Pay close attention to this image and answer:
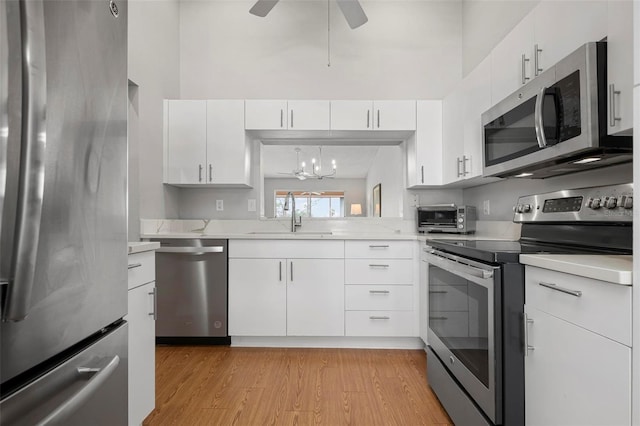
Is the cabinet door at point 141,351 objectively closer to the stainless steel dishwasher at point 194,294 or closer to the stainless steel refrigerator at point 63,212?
the stainless steel refrigerator at point 63,212

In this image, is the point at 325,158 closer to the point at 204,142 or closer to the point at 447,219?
the point at 204,142

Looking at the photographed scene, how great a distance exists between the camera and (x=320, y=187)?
333 centimetres

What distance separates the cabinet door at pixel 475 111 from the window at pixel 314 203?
1.20 meters

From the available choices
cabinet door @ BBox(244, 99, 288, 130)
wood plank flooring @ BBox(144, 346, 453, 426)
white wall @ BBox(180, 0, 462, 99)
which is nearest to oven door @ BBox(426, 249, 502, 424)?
wood plank flooring @ BBox(144, 346, 453, 426)

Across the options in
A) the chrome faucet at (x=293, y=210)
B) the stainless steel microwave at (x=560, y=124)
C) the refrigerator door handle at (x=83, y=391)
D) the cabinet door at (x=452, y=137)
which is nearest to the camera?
the refrigerator door handle at (x=83, y=391)

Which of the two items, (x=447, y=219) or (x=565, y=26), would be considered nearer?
(x=565, y=26)

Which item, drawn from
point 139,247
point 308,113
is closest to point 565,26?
point 308,113

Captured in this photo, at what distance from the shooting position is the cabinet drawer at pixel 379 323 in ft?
8.65

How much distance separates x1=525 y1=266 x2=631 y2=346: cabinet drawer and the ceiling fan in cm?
213

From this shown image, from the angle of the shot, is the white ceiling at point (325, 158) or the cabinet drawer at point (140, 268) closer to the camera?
the cabinet drawer at point (140, 268)

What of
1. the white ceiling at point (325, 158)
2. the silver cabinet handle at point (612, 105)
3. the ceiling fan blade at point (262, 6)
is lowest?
the silver cabinet handle at point (612, 105)

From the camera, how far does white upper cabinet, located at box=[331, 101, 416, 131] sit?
2973mm

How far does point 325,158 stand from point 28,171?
2.90m

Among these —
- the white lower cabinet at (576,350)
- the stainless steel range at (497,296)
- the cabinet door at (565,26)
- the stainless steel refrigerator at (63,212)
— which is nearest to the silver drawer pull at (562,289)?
the white lower cabinet at (576,350)
